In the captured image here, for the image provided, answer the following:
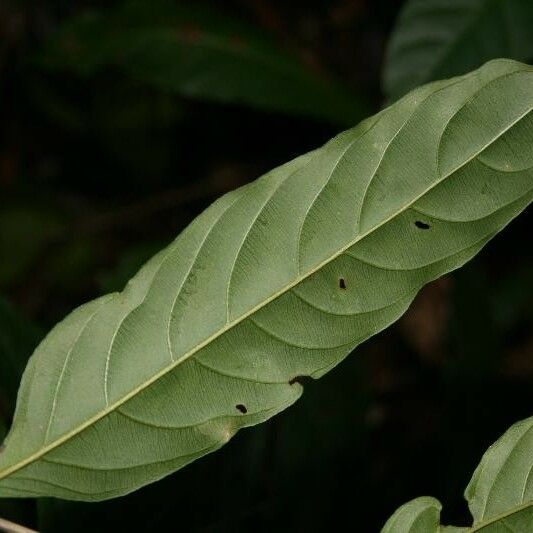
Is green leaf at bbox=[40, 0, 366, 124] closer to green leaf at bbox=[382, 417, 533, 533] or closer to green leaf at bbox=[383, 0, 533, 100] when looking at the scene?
green leaf at bbox=[383, 0, 533, 100]

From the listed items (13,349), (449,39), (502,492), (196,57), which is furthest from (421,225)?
(196,57)

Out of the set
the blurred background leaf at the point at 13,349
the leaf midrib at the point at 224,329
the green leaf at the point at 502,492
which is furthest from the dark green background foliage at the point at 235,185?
the green leaf at the point at 502,492

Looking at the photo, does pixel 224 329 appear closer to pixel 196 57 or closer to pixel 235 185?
pixel 196 57

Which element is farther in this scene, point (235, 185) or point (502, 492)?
point (235, 185)

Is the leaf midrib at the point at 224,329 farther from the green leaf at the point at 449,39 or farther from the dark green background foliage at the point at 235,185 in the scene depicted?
the green leaf at the point at 449,39

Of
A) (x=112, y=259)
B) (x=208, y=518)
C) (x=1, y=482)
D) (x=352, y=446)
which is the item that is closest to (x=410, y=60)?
(x=352, y=446)

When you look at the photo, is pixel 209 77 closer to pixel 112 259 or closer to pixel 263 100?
pixel 263 100
